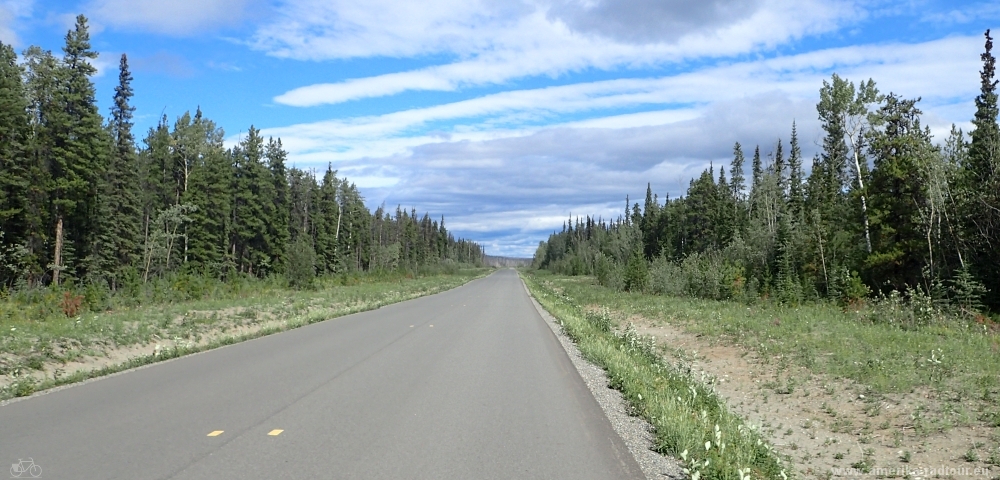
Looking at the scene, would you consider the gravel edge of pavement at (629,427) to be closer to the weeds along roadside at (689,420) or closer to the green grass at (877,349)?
the weeds along roadside at (689,420)

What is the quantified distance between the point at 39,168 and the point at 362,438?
1597 inches

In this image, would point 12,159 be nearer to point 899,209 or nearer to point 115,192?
point 115,192

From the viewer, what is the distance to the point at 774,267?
1789 inches

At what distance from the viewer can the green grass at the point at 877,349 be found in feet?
33.2

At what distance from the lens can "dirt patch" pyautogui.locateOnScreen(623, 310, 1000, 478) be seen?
704 centimetres

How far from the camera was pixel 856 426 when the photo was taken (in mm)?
8969

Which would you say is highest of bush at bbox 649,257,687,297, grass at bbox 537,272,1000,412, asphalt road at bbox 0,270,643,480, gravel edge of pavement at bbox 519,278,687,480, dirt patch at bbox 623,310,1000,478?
bush at bbox 649,257,687,297

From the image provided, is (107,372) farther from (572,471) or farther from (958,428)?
(958,428)

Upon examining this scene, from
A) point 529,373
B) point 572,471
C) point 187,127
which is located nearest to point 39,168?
point 187,127

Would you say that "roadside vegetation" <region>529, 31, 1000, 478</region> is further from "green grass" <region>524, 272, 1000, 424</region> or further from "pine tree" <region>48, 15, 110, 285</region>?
"pine tree" <region>48, 15, 110, 285</region>

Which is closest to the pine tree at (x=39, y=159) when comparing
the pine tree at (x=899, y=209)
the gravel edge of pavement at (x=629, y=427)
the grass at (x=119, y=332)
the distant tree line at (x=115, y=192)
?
the distant tree line at (x=115, y=192)

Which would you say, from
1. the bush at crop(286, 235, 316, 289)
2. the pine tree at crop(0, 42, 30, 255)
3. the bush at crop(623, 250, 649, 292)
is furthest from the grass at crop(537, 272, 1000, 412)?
the pine tree at crop(0, 42, 30, 255)

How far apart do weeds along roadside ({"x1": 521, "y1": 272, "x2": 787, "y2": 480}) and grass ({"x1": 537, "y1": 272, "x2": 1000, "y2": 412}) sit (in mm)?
2907

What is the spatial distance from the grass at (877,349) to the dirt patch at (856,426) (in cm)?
32
